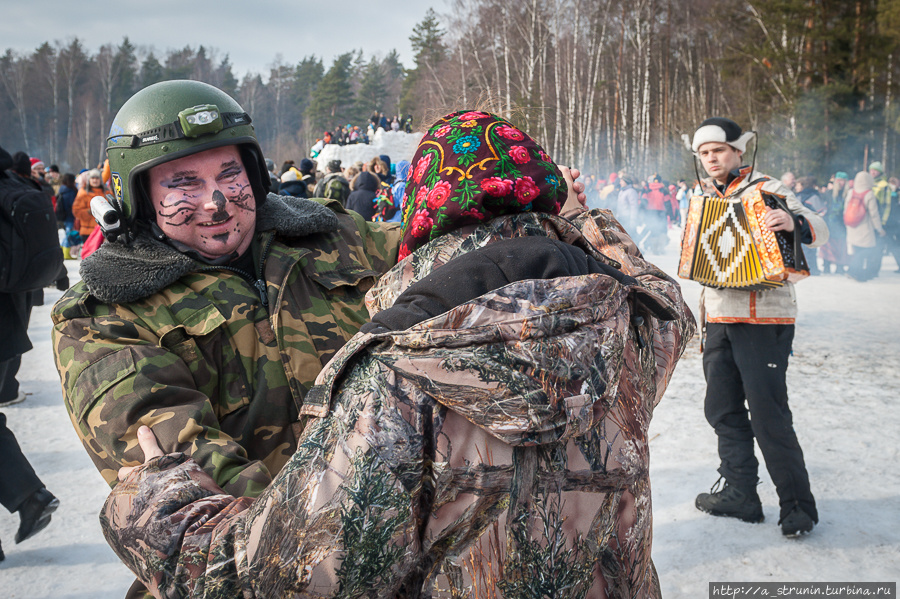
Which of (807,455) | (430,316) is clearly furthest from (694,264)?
(430,316)

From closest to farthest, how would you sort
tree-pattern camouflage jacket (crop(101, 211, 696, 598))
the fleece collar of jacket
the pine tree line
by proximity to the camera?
tree-pattern camouflage jacket (crop(101, 211, 696, 598))
the fleece collar of jacket
the pine tree line

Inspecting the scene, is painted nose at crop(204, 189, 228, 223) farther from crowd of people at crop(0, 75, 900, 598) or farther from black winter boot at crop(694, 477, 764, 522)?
black winter boot at crop(694, 477, 764, 522)

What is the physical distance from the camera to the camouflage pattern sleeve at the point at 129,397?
1.24m

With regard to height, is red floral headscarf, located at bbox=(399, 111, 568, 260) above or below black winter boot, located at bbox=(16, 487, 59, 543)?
above

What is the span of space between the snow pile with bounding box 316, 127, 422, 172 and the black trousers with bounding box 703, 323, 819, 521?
835 inches

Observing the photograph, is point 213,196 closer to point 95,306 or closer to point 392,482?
point 95,306

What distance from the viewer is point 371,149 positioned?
83.5ft

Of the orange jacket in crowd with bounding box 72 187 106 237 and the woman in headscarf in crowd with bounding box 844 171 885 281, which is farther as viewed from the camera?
the orange jacket in crowd with bounding box 72 187 106 237

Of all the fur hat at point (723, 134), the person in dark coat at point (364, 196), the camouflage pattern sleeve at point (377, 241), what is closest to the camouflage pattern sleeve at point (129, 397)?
the camouflage pattern sleeve at point (377, 241)

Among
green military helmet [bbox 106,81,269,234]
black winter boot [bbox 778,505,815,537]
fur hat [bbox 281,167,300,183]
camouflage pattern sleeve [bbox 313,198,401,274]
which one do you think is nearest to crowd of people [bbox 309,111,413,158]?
fur hat [bbox 281,167,300,183]

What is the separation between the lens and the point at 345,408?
35.7 inches

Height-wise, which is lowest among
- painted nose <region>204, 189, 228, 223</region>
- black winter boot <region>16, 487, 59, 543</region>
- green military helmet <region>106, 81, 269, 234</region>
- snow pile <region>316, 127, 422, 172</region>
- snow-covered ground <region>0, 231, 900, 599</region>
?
snow-covered ground <region>0, 231, 900, 599</region>

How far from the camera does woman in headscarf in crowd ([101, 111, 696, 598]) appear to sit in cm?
88

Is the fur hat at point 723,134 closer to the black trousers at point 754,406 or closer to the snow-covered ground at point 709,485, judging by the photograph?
the black trousers at point 754,406
